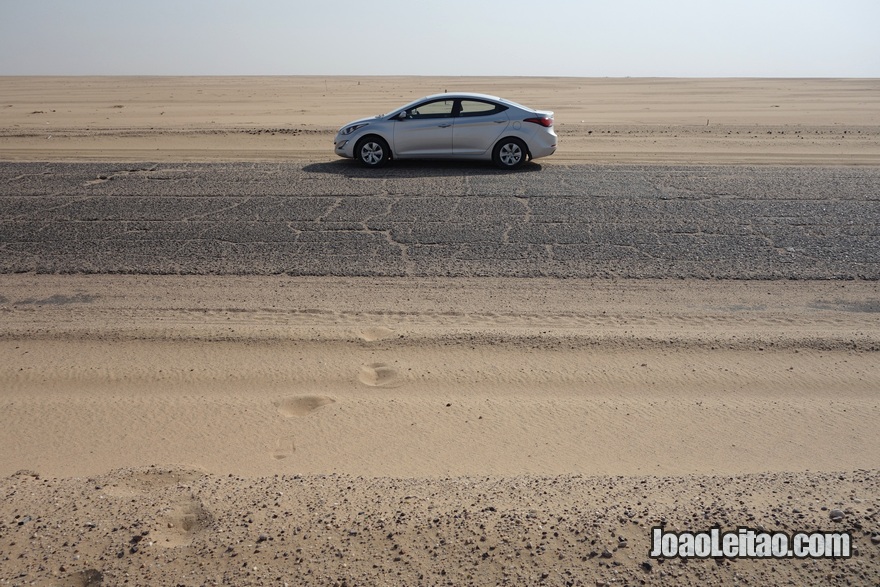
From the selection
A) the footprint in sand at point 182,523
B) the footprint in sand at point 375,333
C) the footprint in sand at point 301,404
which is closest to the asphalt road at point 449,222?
the footprint in sand at point 375,333

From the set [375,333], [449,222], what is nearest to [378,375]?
[375,333]

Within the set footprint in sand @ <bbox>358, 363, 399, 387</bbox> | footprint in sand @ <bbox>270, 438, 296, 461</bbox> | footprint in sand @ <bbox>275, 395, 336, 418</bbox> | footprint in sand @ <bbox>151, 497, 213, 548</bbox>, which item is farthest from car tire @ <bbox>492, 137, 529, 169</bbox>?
footprint in sand @ <bbox>151, 497, 213, 548</bbox>

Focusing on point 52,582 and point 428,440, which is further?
point 428,440

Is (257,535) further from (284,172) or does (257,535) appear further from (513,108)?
(513,108)

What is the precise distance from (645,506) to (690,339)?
341 centimetres

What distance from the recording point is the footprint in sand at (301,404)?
6148 millimetres

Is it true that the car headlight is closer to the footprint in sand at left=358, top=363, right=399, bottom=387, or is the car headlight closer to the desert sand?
the desert sand

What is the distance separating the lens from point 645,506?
14.6 feet

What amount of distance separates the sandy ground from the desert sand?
9181 millimetres

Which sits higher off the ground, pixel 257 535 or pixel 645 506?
pixel 645 506

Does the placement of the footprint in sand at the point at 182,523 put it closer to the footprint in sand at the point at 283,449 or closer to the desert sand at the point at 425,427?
the desert sand at the point at 425,427

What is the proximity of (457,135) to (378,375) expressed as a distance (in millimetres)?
9618

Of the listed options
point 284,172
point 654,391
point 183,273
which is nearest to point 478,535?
point 654,391

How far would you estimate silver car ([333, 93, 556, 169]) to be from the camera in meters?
15.4
